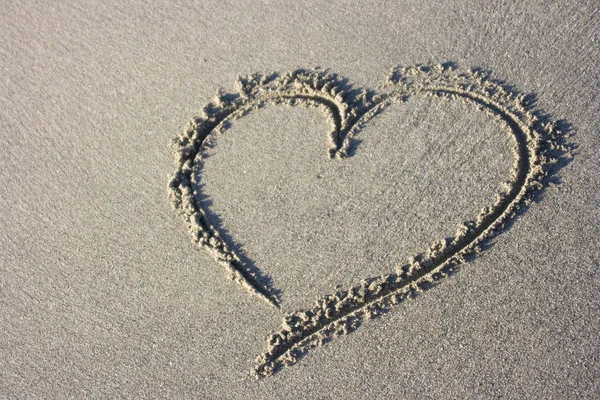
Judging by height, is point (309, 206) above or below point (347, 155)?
below

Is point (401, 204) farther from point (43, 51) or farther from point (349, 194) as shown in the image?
point (43, 51)

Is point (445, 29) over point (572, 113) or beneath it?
over

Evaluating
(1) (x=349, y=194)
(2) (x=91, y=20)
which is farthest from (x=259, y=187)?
(2) (x=91, y=20)
